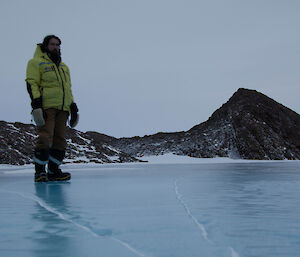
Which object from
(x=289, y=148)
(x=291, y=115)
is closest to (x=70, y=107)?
(x=289, y=148)

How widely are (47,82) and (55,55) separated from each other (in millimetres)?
405

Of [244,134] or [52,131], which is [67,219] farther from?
[244,134]

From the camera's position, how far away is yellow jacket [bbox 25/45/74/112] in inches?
191

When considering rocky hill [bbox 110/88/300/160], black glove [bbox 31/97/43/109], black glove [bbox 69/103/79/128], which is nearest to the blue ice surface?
black glove [bbox 31/97/43/109]

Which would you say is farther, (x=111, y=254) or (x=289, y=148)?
(x=289, y=148)

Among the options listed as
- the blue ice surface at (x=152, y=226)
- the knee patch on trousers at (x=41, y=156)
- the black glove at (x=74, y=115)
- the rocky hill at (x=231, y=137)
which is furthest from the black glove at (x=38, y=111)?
the rocky hill at (x=231, y=137)

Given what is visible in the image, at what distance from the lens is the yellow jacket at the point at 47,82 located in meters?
4.84

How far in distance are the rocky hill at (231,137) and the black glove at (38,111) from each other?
9.01m

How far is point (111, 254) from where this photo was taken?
1383 mm

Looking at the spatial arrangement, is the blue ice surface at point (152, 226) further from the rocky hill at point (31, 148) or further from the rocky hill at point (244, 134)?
the rocky hill at point (244, 134)

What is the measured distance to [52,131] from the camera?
4945 mm

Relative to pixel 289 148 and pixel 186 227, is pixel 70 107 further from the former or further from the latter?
pixel 289 148

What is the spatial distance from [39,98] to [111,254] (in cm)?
366

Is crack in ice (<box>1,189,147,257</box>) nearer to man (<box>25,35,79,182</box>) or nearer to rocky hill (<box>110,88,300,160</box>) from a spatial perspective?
man (<box>25,35,79,182</box>)
